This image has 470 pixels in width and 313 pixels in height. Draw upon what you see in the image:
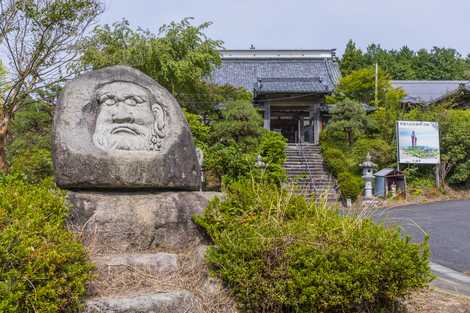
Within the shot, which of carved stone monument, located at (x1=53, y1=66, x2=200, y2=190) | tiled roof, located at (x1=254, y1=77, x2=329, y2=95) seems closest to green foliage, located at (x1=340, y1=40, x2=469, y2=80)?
tiled roof, located at (x1=254, y1=77, x2=329, y2=95)

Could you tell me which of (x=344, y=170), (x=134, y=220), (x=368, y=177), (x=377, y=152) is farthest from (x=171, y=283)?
(x=377, y=152)

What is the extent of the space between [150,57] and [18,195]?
11.3 metres

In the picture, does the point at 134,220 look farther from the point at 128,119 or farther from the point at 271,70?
the point at 271,70

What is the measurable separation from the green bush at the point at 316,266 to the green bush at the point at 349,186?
11099mm

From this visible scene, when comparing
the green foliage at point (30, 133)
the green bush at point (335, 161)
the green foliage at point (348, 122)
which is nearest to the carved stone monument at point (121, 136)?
the green foliage at point (30, 133)

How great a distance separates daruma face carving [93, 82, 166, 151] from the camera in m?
4.11

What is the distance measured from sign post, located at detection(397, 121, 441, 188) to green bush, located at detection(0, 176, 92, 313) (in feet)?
46.1

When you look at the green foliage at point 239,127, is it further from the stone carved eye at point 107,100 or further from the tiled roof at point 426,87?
the tiled roof at point 426,87

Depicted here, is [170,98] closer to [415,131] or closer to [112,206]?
[112,206]

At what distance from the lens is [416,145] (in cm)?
1509

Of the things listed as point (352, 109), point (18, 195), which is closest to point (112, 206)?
point (18, 195)

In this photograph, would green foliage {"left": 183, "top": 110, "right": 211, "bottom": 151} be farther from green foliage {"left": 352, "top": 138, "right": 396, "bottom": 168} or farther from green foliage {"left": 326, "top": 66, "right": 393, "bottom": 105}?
green foliage {"left": 326, "top": 66, "right": 393, "bottom": 105}

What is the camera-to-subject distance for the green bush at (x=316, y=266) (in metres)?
2.72

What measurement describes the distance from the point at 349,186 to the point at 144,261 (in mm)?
11554
